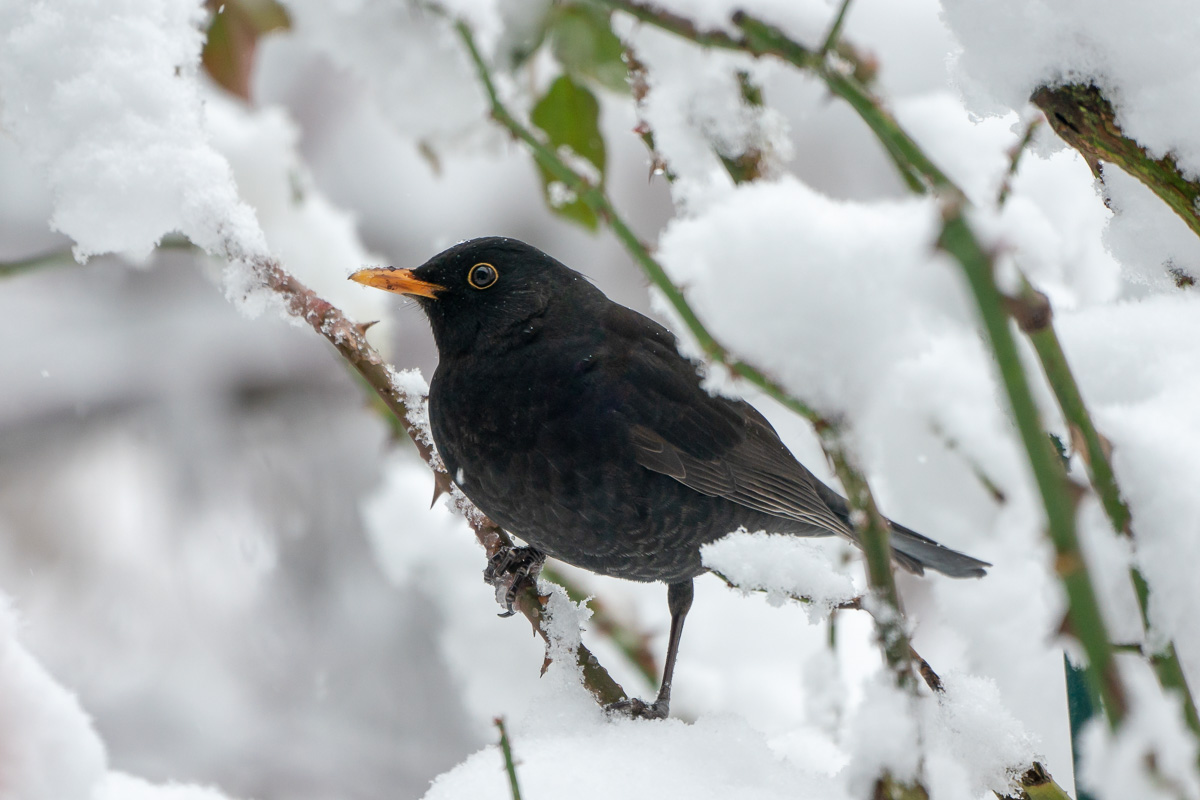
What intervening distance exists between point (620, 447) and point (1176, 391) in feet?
4.12

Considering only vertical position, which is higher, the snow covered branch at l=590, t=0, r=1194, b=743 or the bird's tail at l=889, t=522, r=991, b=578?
the bird's tail at l=889, t=522, r=991, b=578

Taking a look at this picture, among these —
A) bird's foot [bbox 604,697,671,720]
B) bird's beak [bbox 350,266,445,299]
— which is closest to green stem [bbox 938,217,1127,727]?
bird's foot [bbox 604,697,671,720]

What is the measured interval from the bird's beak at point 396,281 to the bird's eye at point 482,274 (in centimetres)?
7

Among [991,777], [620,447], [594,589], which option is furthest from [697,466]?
[991,777]

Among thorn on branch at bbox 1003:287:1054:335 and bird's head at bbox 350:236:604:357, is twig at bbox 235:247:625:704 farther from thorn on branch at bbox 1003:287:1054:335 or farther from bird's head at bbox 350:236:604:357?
thorn on branch at bbox 1003:287:1054:335

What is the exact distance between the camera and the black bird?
2064 mm

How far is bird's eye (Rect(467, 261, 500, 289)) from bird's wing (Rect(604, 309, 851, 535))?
1.03 feet

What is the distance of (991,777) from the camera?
1118mm

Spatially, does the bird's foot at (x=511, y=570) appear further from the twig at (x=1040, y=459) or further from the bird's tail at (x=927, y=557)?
the twig at (x=1040, y=459)

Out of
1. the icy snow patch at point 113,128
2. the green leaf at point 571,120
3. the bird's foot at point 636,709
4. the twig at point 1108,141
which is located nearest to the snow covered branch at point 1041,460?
the twig at point 1108,141

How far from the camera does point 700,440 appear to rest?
229 centimetres

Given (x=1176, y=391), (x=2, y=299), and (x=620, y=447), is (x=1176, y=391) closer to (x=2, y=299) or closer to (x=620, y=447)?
(x=620, y=447)

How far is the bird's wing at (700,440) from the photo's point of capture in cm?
218

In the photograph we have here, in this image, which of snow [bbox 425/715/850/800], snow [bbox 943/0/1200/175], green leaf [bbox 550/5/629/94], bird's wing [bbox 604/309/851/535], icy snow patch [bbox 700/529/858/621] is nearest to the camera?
snow [bbox 943/0/1200/175]
